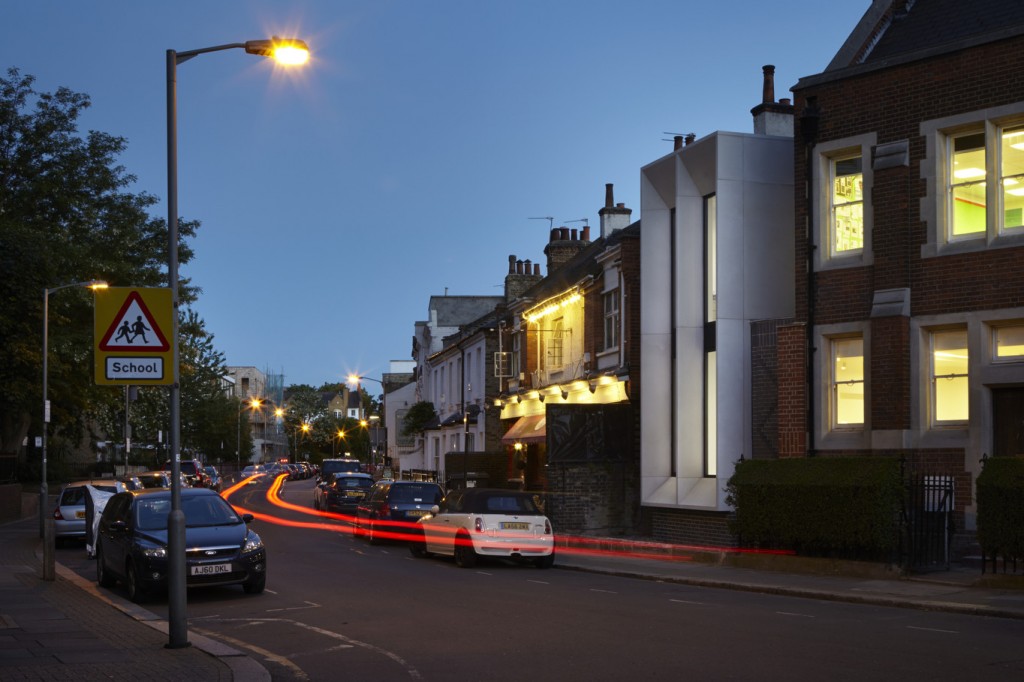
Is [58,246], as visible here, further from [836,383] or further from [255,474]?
[255,474]

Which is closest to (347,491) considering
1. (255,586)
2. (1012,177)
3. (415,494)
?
(415,494)

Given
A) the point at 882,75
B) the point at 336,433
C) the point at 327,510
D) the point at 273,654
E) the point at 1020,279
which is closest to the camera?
the point at 273,654

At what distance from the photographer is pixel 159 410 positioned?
77.1 metres

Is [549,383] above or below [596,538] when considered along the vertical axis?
above

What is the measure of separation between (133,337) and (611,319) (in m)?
20.8

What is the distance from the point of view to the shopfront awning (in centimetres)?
3504

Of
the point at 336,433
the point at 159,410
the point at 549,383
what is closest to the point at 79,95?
the point at 549,383

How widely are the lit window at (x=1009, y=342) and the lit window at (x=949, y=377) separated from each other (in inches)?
22.7

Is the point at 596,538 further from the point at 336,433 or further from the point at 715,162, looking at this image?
the point at 336,433

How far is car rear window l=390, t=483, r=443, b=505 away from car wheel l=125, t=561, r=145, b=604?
39.7ft

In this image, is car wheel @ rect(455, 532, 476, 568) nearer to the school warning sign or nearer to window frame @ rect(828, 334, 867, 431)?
window frame @ rect(828, 334, 867, 431)

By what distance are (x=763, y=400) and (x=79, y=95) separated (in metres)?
35.4

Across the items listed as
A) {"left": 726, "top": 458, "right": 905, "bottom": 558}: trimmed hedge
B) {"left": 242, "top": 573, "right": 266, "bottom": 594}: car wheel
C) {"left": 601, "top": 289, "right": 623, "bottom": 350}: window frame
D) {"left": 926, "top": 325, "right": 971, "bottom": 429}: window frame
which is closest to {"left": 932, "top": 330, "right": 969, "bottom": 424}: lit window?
{"left": 926, "top": 325, "right": 971, "bottom": 429}: window frame

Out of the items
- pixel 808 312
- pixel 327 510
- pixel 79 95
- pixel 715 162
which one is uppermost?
pixel 79 95
